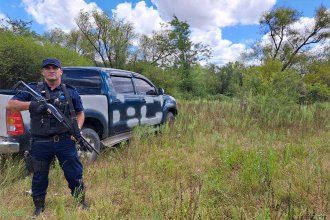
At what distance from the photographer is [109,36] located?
123 ft

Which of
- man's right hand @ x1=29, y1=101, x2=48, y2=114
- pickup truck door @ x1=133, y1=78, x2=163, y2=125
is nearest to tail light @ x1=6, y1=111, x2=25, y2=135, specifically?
man's right hand @ x1=29, y1=101, x2=48, y2=114

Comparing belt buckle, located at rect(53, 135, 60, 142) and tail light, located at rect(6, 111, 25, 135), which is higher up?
tail light, located at rect(6, 111, 25, 135)

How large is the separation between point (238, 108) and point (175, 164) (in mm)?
6596

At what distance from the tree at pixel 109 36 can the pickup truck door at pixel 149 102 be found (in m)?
30.4

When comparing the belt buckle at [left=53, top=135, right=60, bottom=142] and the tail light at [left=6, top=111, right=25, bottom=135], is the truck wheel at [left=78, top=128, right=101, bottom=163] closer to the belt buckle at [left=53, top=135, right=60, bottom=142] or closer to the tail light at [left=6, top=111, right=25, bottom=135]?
the tail light at [left=6, top=111, right=25, bottom=135]

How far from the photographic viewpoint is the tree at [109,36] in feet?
122

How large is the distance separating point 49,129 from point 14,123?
1290 millimetres

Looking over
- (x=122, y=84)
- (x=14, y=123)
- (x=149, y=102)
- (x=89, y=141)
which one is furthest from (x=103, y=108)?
(x=149, y=102)

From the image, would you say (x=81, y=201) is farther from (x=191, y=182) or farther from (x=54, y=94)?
(x=191, y=182)

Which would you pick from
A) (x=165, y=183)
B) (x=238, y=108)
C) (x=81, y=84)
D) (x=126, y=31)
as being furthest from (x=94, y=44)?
(x=165, y=183)

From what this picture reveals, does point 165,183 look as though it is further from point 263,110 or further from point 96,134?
point 263,110

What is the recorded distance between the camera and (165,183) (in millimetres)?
4348

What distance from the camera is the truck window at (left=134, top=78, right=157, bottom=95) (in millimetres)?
7066

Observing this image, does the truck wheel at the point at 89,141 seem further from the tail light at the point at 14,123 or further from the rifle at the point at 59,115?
the rifle at the point at 59,115
